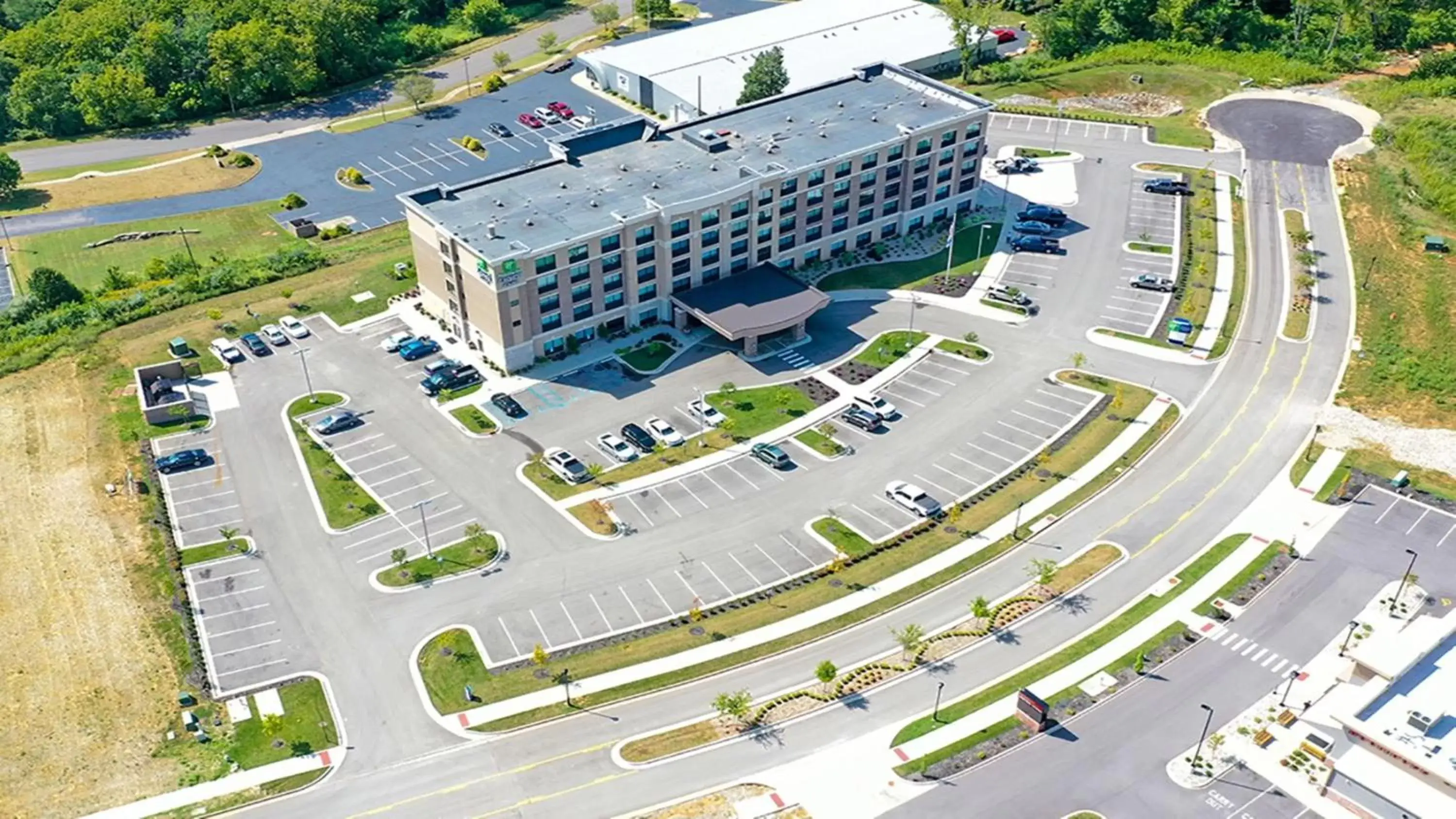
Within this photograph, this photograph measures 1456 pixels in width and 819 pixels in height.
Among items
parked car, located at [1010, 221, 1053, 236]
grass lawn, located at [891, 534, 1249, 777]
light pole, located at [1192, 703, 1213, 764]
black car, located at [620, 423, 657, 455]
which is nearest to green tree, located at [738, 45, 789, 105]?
parked car, located at [1010, 221, 1053, 236]

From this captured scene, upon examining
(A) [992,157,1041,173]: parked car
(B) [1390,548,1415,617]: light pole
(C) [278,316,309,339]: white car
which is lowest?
(B) [1390,548,1415,617]: light pole

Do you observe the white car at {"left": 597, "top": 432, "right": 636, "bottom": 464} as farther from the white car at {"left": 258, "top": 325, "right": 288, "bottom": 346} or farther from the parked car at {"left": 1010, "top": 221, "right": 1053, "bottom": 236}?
the parked car at {"left": 1010, "top": 221, "right": 1053, "bottom": 236}

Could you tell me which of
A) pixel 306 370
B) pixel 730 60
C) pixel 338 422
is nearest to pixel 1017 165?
pixel 730 60

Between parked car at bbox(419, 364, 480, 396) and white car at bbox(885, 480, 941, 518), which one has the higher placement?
parked car at bbox(419, 364, 480, 396)

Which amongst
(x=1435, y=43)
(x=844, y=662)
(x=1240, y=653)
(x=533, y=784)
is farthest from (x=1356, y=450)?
(x=1435, y=43)

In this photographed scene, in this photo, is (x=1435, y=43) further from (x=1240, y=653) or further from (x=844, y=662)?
(x=844, y=662)

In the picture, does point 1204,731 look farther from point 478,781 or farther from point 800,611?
point 478,781

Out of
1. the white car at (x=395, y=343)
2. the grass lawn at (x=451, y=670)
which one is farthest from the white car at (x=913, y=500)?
the white car at (x=395, y=343)

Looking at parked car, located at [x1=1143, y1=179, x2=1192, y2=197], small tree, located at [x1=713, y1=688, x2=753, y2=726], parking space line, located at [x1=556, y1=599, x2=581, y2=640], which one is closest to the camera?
small tree, located at [x1=713, y1=688, x2=753, y2=726]
